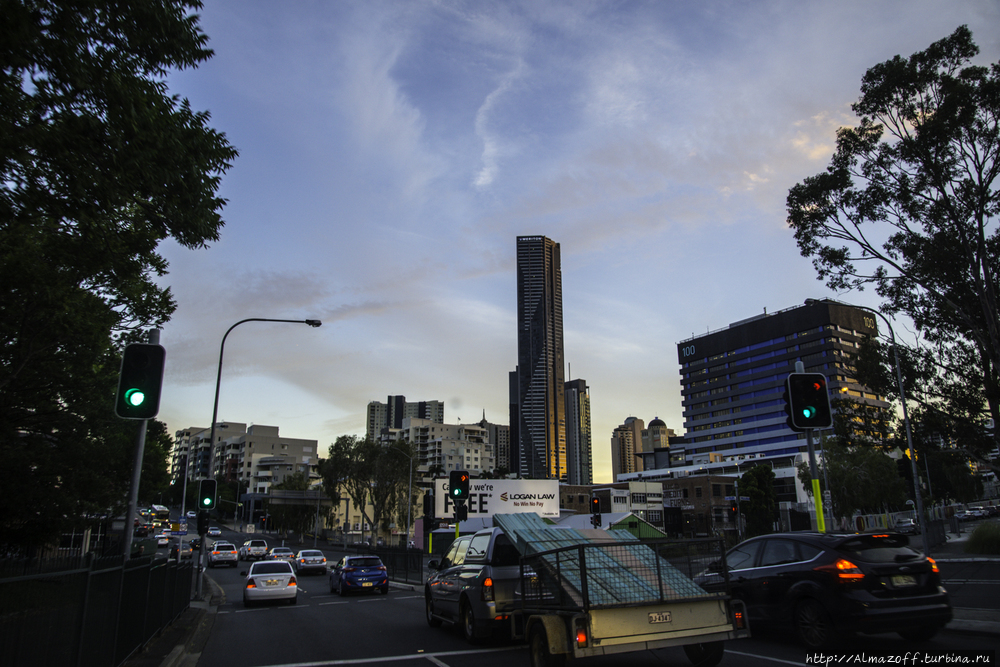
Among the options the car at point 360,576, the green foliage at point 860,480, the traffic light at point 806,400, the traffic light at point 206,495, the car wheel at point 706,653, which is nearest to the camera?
the car wheel at point 706,653

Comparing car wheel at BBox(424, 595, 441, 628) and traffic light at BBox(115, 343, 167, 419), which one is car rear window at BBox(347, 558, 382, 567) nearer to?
car wheel at BBox(424, 595, 441, 628)

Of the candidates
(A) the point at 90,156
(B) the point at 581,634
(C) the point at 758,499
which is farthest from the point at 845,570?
(C) the point at 758,499

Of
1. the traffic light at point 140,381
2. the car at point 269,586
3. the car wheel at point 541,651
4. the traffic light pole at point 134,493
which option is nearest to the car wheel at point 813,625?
the car wheel at point 541,651

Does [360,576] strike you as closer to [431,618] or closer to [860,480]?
[431,618]

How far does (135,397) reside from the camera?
7887 mm

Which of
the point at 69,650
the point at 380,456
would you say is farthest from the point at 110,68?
the point at 380,456

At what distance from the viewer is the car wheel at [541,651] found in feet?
24.4

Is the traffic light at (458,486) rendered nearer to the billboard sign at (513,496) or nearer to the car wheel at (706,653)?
the car wheel at (706,653)

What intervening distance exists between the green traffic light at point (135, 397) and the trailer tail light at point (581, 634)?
5952 mm

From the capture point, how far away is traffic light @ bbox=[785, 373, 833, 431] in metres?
11.1

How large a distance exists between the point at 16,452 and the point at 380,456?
51770 mm

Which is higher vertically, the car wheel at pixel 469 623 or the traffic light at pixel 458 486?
the traffic light at pixel 458 486

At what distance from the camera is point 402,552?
103 feet

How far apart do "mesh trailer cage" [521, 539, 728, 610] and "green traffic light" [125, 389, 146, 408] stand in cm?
553
